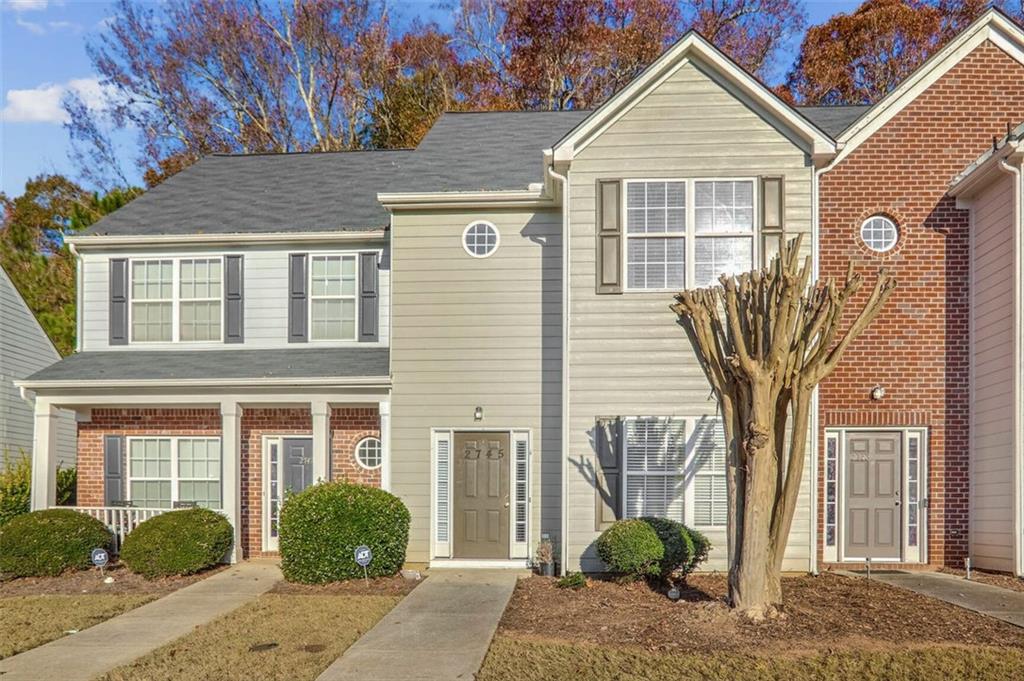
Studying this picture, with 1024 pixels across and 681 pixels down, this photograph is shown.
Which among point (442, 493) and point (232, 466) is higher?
point (232, 466)

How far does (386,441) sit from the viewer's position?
1370 cm

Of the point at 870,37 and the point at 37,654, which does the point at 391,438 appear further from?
the point at 870,37

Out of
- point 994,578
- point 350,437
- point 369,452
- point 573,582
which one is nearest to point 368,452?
point 369,452

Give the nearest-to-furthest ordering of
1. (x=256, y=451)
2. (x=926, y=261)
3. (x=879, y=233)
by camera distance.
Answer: (x=926, y=261) → (x=879, y=233) → (x=256, y=451)

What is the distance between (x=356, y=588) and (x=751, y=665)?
18.4 feet

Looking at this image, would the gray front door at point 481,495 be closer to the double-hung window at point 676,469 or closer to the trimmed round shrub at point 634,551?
the double-hung window at point 676,469

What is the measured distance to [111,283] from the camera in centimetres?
1527

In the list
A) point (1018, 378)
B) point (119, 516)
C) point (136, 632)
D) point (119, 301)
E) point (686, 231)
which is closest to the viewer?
point (136, 632)

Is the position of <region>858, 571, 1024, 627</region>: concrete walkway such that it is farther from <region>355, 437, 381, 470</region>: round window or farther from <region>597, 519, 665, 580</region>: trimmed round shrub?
<region>355, 437, 381, 470</region>: round window

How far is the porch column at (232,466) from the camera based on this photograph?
14.0m

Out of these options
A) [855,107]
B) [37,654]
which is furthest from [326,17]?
[37,654]

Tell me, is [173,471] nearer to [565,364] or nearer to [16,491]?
[16,491]

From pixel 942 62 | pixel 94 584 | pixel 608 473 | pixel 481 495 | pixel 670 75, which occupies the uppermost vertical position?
pixel 942 62

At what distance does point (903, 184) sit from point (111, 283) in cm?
1211
